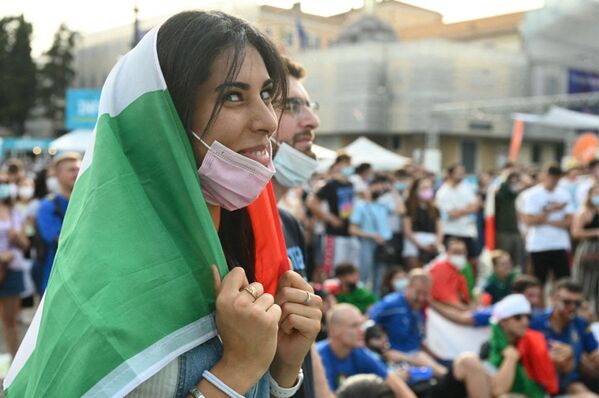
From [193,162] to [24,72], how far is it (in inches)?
1858

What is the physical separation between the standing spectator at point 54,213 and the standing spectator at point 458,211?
19.5 feet

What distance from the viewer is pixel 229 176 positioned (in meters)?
1.24

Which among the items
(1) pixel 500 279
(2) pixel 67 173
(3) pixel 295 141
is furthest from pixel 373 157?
(3) pixel 295 141

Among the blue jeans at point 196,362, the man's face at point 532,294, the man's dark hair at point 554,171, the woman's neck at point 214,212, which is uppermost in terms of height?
the woman's neck at point 214,212

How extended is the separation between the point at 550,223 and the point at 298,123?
6595 millimetres

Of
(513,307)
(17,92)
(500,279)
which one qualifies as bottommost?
(17,92)

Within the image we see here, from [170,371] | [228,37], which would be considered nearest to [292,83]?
[228,37]

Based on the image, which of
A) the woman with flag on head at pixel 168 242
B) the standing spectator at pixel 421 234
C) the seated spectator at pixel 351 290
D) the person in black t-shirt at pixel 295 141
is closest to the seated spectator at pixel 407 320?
the seated spectator at pixel 351 290

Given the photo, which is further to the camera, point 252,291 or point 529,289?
point 529,289

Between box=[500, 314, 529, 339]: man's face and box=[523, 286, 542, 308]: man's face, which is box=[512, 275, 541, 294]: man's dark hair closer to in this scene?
box=[523, 286, 542, 308]: man's face

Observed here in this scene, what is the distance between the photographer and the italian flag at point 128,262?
3.34 ft

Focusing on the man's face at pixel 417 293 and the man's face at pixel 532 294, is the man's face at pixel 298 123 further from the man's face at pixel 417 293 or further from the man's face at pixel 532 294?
the man's face at pixel 532 294

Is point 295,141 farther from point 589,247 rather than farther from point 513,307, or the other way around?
point 589,247

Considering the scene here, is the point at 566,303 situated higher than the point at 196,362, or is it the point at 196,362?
the point at 196,362
